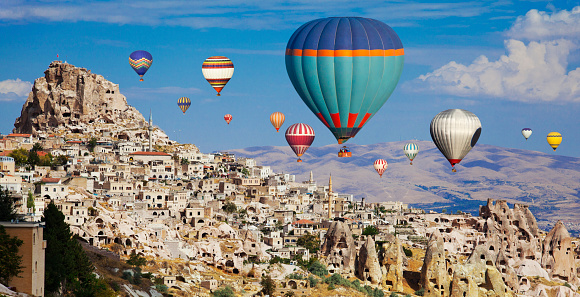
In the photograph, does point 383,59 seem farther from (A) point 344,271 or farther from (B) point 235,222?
(B) point 235,222

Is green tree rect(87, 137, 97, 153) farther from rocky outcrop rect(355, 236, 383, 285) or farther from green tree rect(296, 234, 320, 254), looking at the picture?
rocky outcrop rect(355, 236, 383, 285)

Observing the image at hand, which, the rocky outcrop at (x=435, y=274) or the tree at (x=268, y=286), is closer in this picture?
the tree at (x=268, y=286)

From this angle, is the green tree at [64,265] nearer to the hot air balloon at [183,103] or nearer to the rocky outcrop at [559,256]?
the rocky outcrop at [559,256]

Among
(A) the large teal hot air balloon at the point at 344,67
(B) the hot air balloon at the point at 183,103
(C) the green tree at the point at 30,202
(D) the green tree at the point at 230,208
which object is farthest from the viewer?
(B) the hot air balloon at the point at 183,103

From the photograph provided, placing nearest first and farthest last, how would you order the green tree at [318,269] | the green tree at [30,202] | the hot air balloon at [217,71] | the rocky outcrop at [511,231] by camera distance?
the green tree at [30,202] → the green tree at [318,269] → the hot air balloon at [217,71] → the rocky outcrop at [511,231]

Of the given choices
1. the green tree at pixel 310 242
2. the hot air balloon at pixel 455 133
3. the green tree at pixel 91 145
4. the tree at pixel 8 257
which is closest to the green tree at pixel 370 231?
the green tree at pixel 310 242
